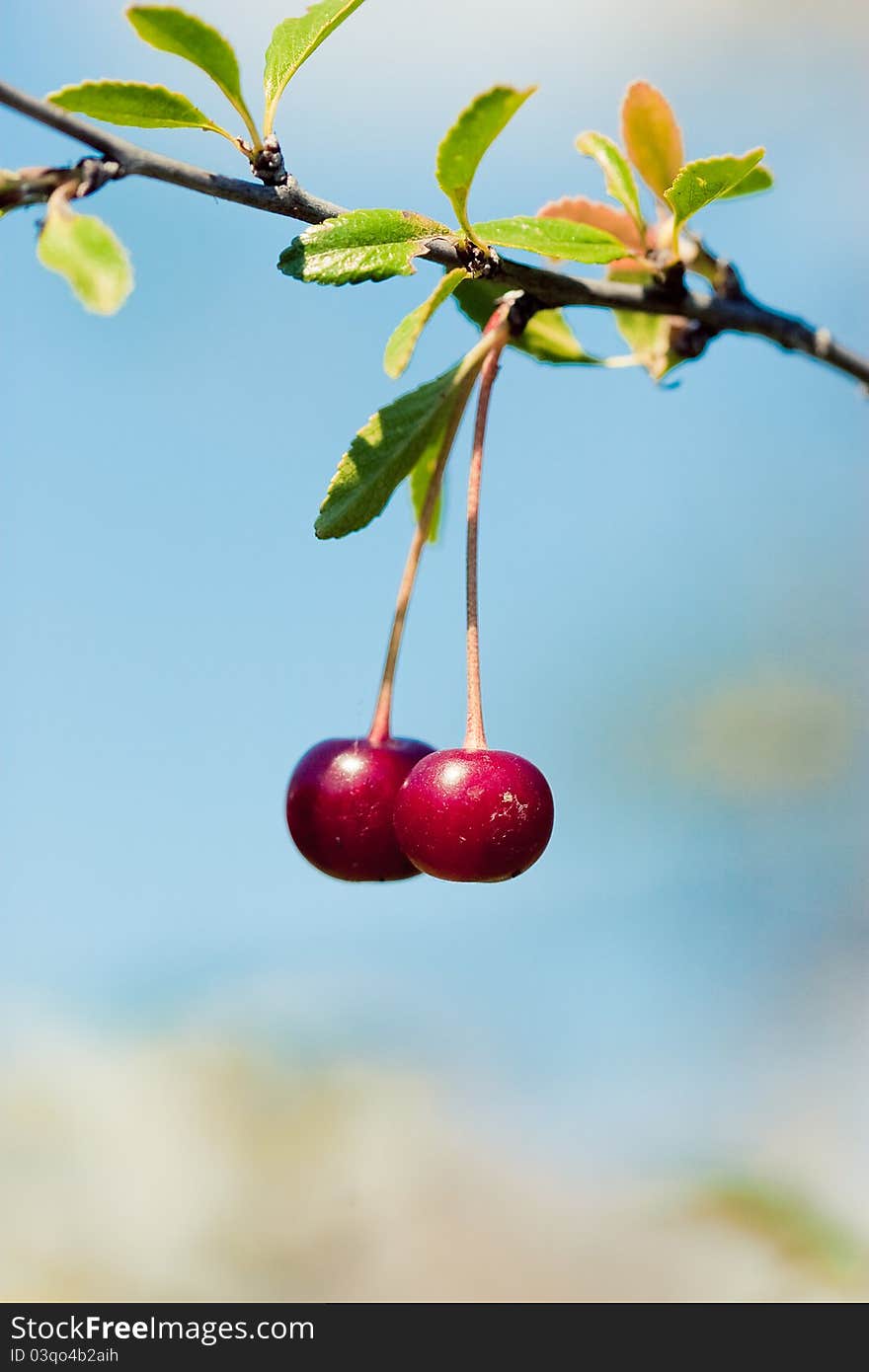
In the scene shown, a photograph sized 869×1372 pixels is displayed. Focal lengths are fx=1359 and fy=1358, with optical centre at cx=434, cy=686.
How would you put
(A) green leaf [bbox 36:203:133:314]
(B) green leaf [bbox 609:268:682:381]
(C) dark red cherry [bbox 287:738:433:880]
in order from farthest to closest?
(B) green leaf [bbox 609:268:682:381], (C) dark red cherry [bbox 287:738:433:880], (A) green leaf [bbox 36:203:133:314]

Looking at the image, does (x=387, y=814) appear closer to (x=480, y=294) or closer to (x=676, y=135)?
(x=480, y=294)

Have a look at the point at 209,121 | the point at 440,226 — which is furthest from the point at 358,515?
the point at 209,121

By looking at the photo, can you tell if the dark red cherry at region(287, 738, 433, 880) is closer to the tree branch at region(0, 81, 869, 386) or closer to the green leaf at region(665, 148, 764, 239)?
the tree branch at region(0, 81, 869, 386)

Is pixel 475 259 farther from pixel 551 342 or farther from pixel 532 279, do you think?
pixel 551 342

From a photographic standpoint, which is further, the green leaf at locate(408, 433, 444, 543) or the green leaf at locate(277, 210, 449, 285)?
the green leaf at locate(408, 433, 444, 543)

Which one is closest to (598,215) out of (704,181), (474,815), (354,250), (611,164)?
(611,164)

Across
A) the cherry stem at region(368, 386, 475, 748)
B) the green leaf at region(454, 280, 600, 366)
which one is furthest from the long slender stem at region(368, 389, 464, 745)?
the green leaf at region(454, 280, 600, 366)
